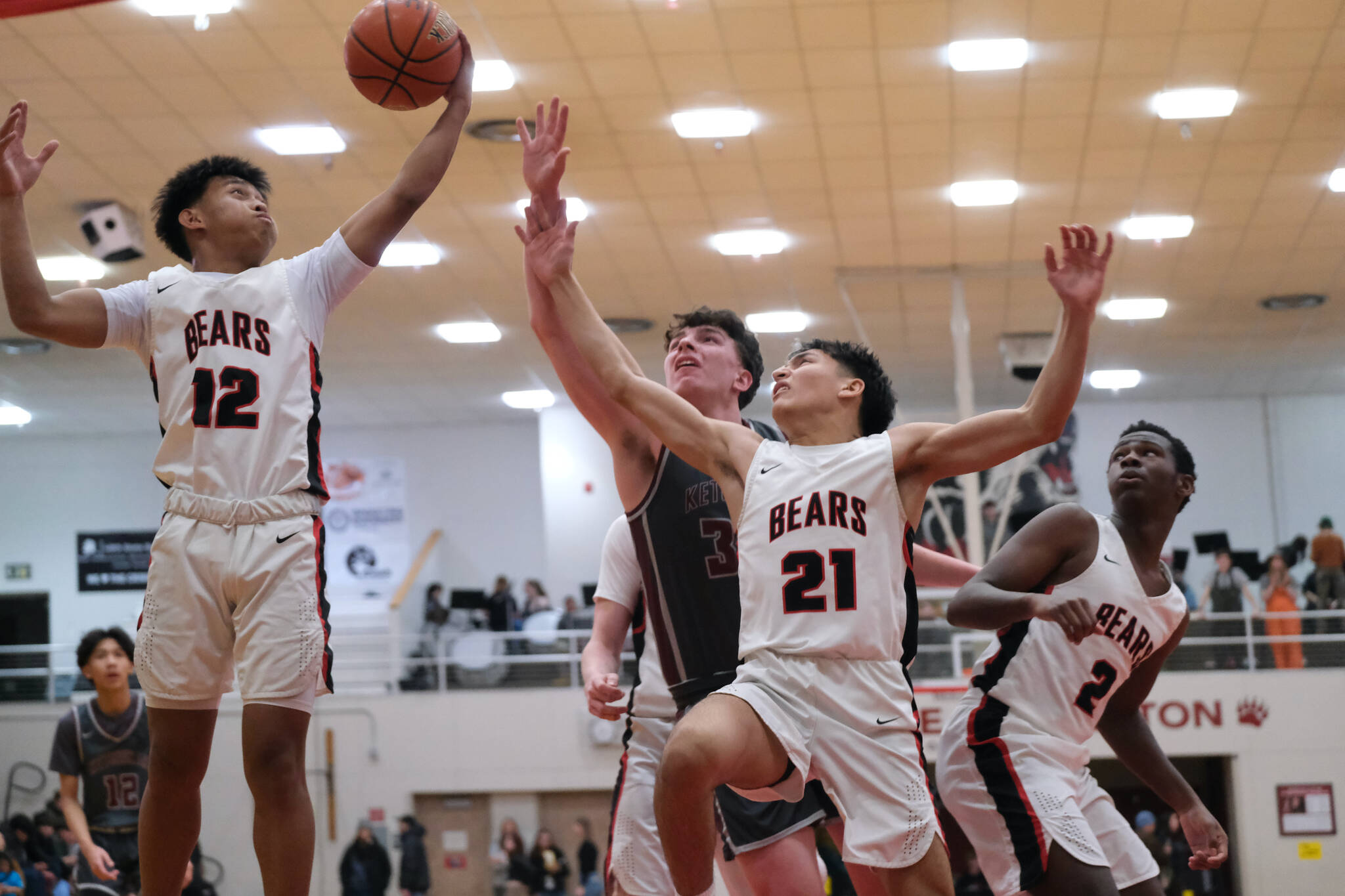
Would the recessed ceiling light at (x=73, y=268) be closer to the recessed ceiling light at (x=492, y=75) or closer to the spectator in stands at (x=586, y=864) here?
the recessed ceiling light at (x=492, y=75)

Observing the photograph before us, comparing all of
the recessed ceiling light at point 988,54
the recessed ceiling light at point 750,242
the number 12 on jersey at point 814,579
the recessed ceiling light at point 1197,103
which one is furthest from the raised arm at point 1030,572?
the recessed ceiling light at point 750,242

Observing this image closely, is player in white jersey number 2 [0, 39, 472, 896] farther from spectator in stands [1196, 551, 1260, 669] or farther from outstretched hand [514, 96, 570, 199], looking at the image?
spectator in stands [1196, 551, 1260, 669]

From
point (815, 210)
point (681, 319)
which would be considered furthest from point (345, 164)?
point (681, 319)

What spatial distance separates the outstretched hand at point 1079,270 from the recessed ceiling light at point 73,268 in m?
14.0

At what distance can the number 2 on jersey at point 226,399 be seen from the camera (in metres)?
3.37

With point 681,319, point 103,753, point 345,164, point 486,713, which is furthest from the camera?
point 486,713

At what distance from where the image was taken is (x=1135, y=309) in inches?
725

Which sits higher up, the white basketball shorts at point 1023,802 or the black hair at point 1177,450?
the black hair at point 1177,450

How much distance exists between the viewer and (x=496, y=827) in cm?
1780

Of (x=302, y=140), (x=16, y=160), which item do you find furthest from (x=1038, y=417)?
(x=302, y=140)

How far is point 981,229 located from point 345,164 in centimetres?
710

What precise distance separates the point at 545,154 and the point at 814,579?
4.73 feet

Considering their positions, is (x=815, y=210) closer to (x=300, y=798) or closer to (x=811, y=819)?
(x=811, y=819)

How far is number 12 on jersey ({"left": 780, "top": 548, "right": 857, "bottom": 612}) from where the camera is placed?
11.0 feet
